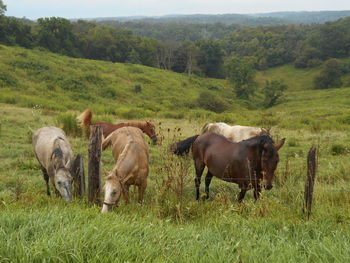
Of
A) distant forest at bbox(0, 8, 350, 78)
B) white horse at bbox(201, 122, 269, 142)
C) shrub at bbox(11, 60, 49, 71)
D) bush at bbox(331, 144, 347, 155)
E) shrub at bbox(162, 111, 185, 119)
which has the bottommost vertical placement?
shrub at bbox(162, 111, 185, 119)

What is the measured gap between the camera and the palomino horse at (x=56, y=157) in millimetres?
5375

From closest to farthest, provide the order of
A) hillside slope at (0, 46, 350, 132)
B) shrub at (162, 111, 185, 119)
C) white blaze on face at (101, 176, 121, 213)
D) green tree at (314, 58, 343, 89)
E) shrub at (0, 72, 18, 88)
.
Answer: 1. white blaze on face at (101, 176, 121, 213)
2. hillside slope at (0, 46, 350, 132)
3. shrub at (162, 111, 185, 119)
4. shrub at (0, 72, 18, 88)
5. green tree at (314, 58, 343, 89)

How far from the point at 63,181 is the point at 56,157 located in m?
0.56

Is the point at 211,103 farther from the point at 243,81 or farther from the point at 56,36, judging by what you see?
the point at 56,36

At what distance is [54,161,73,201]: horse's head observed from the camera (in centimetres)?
530

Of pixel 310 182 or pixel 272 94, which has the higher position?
pixel 310 182

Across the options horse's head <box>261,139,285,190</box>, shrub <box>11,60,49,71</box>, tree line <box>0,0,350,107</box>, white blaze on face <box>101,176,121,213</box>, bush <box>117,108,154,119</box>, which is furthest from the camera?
tree line <box>0,0,350,107</box>

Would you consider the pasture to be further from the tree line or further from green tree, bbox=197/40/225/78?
green tree, bbox=197/40/225/78

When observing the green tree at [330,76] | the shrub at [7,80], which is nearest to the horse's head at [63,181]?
the shrub at [7,80]

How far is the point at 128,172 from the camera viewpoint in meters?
5.48

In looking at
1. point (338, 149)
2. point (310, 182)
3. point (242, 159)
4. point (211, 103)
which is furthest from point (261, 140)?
point (211, 103)

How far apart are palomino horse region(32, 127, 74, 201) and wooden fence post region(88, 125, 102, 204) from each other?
1.31 ft

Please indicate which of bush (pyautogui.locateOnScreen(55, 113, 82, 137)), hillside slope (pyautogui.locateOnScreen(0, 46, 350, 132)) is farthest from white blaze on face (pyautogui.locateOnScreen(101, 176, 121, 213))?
hillside slope (pyautogui.locateOnScreen(0, 46, 350, 132))

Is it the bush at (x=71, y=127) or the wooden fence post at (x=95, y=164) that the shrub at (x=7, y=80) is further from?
the wooden fence post at (x=95, y=164)
